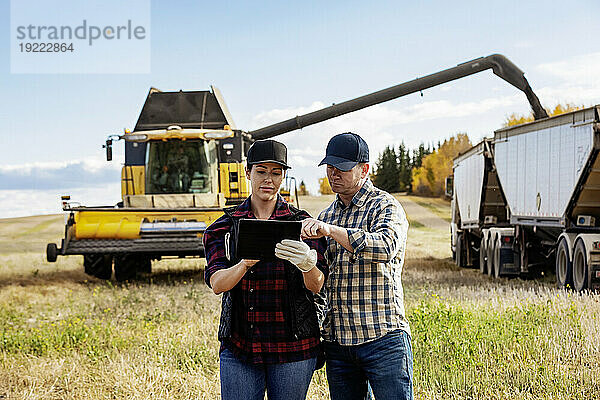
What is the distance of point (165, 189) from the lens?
49.6 feet

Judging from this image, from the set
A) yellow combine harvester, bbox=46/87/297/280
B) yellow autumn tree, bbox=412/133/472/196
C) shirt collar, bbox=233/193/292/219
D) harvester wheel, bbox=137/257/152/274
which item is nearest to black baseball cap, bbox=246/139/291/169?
shirt collar, bbox=233/193/292/219

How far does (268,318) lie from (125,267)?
40.8 ft

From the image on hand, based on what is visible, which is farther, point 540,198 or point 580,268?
point 540,198

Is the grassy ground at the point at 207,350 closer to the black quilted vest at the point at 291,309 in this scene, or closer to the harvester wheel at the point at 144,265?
the black quilted vest at the point at 291,309

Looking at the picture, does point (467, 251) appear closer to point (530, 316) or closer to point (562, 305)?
point (562, 305)

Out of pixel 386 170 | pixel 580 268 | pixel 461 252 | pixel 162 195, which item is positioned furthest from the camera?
pixel 386 170

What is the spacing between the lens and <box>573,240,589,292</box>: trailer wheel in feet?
38.6

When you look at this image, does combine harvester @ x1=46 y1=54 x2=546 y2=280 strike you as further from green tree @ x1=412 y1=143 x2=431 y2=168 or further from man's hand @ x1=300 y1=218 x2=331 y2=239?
green tree @ x1=412 y1=143 x2=431 y2=168

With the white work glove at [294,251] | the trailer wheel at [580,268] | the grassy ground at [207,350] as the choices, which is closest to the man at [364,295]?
the white work glove at [294,251]

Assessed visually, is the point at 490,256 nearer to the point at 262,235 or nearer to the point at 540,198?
the point at 540,198

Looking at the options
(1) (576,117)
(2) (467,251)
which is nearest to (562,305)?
(1) (576,117)

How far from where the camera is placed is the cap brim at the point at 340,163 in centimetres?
368

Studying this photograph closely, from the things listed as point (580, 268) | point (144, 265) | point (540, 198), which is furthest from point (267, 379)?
point (144, 265)

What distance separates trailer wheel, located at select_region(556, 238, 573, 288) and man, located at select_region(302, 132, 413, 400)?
383 inches
